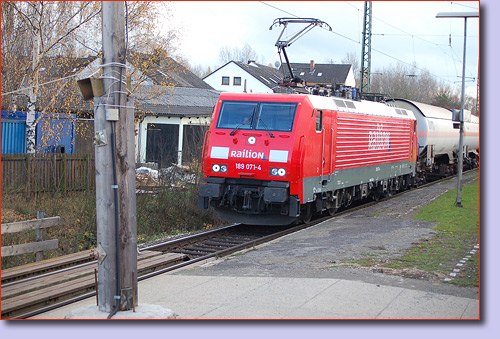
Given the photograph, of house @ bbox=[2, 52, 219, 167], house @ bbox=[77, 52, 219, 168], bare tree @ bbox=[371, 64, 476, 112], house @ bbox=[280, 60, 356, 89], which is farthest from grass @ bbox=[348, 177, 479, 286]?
house @ bbox=[280, 60, 356, 89]

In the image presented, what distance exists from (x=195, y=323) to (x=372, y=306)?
221cm

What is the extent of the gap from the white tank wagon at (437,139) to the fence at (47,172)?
12.3 meters

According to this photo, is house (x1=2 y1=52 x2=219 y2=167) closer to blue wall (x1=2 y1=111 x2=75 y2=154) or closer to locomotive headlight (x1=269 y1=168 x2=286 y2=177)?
blue wall (x1=2 y1=111 x2=75 y2=154)

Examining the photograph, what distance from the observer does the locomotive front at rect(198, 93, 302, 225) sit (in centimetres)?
1316

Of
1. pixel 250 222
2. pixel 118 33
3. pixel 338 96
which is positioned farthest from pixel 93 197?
pixel 118 33

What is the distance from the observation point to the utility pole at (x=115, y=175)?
261 inches

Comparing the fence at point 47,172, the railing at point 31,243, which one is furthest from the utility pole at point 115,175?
the fence at point 47,172

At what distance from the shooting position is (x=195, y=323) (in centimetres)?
666

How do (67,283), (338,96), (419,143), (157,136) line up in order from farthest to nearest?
(157,136)
(419,143)
(338,96)
(67,283)

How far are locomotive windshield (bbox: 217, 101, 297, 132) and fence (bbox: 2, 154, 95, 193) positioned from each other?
5.47m

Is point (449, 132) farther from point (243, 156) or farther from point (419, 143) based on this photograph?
point (243, 156)

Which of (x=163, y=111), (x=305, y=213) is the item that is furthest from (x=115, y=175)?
(x=163, y=111)

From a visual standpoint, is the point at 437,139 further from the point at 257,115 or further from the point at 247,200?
the point at 247,200

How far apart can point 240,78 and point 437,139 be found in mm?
34364
